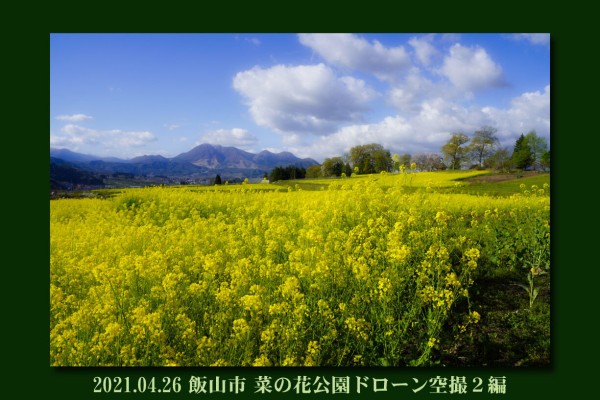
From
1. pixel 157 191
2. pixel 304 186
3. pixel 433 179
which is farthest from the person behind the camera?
pixel 157 191

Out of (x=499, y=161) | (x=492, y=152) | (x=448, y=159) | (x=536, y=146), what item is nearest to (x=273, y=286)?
(x=448, y=159)

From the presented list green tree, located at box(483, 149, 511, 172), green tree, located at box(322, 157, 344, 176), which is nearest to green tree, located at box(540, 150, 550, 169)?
green tree, located at box(483, 149, 511, 172)

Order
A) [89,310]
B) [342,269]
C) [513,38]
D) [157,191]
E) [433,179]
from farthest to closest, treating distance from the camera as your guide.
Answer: [157,191] < [433,179] < [513,38] < [342,269] < [89,310]

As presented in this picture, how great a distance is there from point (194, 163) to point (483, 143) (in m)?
3.34

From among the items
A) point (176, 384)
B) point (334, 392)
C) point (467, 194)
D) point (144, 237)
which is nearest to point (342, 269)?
point (334, 392)

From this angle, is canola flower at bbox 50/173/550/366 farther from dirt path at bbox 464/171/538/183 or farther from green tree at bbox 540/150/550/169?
green tree at bbox 540/150/550/169

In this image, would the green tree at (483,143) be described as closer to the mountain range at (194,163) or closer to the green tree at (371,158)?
the green tree at (371,158)

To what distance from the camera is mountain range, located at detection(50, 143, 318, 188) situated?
4.05 meters

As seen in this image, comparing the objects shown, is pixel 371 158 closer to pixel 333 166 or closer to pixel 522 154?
pixel 333 166

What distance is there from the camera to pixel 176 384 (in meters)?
3.03

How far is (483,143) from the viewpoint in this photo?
435 cm

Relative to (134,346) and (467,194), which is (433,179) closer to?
(467,194)

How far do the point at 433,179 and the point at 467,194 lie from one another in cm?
144

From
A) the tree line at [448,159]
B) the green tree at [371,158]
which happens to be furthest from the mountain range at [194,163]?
the green tree at [371,158]
